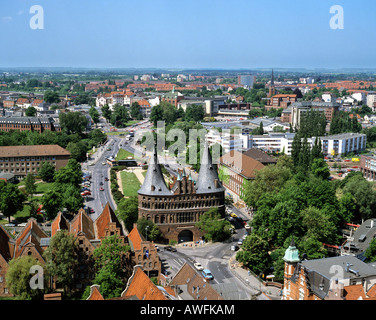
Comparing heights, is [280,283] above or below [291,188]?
below

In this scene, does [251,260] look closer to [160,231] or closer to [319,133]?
[160,231]

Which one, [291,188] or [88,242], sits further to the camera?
[291,188]

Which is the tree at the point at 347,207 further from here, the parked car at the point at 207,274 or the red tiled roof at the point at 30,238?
the red tiled roof at the point at 30,238

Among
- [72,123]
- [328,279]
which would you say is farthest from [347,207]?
[72,123]

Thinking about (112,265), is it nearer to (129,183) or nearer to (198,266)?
(198,266)

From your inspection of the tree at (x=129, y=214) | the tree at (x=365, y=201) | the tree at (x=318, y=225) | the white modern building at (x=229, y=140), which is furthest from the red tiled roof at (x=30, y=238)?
the white modern building at (x=229, y=140)
